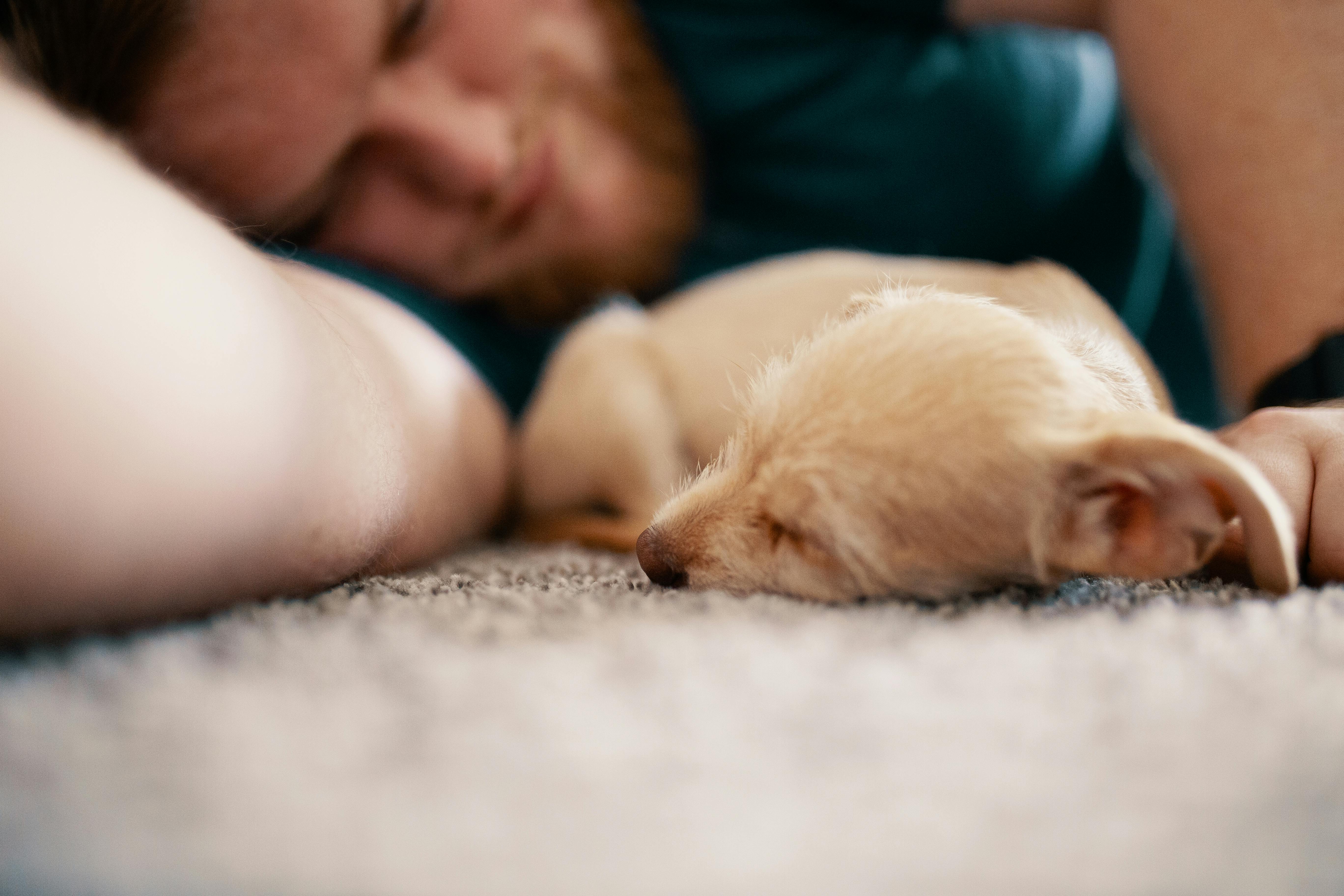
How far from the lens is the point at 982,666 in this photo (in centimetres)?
59

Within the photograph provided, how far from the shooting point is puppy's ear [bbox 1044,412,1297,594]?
716 millimetres

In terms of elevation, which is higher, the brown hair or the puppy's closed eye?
the brown hair

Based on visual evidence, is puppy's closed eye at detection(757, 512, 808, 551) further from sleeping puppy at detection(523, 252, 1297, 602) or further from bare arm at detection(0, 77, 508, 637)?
bare arm at detection(0, 77, 508, 637)

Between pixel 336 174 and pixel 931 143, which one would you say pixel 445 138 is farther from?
pixel 931 143

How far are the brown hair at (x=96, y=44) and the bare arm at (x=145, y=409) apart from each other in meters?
0.53

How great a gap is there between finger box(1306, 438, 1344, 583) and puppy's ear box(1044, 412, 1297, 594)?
0.26 feet

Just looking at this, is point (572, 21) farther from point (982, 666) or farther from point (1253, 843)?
point (1253, 843)

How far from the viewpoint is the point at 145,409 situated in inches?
22.2

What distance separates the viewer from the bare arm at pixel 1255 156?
3.84ft

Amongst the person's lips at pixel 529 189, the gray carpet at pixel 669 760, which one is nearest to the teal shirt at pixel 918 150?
the person's lips at pixel 529 189

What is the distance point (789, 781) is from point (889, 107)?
6.54 feet

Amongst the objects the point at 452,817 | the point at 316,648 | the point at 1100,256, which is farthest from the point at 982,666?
the point at 1100,256

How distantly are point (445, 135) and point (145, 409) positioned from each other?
1.33 m

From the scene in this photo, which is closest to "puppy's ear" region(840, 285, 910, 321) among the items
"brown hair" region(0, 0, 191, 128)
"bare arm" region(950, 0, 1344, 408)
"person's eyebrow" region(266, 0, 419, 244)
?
"bare arm" region(950, 0, 1344, 408)
